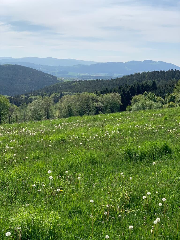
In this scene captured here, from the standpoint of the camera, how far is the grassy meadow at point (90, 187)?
4.93 metres

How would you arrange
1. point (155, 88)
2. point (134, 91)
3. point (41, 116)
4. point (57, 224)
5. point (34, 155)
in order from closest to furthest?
point (57, 224) < point (34, 155) < point (41, 116) < point (134, 91) < point (155, 88)

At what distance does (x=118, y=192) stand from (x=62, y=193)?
1578mm

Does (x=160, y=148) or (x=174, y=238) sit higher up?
(x=160, y=148)

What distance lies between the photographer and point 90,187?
7.12 metres

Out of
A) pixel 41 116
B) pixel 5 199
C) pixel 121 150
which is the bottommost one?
pixel 41 116

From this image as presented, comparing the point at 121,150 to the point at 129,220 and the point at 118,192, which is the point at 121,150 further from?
the point at 129,220

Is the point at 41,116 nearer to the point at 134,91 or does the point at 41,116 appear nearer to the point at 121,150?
the point at 134,91

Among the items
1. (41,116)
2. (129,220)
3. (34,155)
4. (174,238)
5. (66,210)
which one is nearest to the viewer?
(174,238)

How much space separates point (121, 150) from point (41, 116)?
A: 116 metres

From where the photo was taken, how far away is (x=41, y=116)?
403 ft

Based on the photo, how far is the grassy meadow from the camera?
16.2ft

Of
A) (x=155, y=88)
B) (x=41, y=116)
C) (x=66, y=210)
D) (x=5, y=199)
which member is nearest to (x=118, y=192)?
(x=66, y=210)

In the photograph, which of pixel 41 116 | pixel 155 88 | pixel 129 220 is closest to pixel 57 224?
pixel 129 220

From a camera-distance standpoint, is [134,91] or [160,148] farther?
[134,91]
